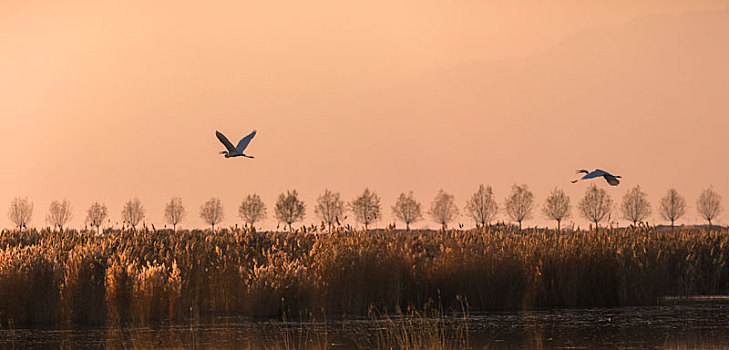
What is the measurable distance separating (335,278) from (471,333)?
5007 millimetres

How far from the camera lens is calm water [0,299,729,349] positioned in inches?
609

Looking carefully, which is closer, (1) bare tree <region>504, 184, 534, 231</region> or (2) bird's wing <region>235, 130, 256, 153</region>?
(2) bird's wing <region>235, 130, 256, 153</region>

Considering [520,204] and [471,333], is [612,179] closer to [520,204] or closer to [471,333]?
[471,333]

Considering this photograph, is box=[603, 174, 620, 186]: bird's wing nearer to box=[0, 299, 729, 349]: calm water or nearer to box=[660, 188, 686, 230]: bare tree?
box=[0, 299, 729, 349]: calm water

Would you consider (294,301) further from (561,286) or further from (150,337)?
(561,286)

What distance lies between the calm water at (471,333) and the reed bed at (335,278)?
1.37m

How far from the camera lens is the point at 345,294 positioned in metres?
21.4

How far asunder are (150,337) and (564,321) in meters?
7.65

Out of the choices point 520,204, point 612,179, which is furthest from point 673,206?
point 612,179

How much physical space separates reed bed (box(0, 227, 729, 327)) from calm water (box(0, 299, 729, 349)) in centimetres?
137

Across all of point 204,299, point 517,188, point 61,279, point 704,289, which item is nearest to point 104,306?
point 61,279

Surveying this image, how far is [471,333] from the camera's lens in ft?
55.5

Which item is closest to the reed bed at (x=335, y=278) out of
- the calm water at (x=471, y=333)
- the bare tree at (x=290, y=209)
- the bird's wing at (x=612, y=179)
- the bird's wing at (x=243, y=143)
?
the calm water at (x=471, y=333)

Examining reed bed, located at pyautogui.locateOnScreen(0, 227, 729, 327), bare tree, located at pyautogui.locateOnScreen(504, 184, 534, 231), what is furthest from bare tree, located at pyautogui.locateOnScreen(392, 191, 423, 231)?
reed bed, located at pyautogui.locateOnScreen(0, 227, 729, 327)
